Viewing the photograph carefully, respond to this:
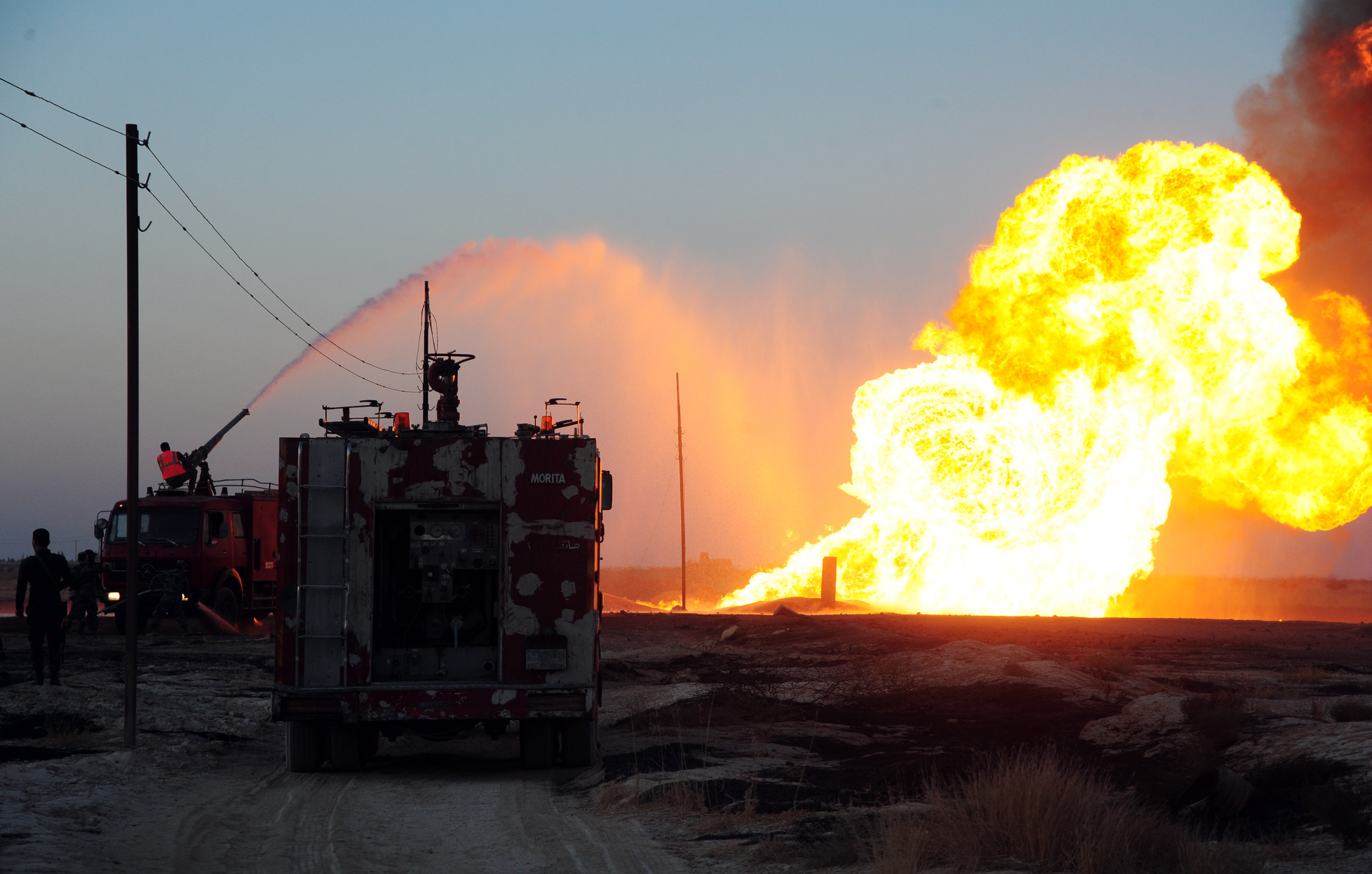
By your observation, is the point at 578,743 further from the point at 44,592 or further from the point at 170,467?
the point at 170,467

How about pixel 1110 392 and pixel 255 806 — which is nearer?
pixel 255 806

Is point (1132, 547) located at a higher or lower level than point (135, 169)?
lower

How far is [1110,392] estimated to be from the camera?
134 ft

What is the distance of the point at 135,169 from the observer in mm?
15312

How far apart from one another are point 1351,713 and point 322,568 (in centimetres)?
1251

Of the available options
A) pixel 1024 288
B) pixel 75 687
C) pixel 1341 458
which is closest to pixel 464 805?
pixel 75 687

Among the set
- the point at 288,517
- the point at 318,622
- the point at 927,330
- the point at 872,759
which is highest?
the point at 927,330

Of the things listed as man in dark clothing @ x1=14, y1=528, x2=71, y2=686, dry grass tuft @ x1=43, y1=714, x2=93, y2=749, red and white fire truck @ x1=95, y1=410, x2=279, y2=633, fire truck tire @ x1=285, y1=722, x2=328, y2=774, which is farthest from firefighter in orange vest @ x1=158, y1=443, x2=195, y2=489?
fire truck tire @ x1=285, y1=722, x2=328, y2=774

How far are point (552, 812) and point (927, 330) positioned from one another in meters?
34.5

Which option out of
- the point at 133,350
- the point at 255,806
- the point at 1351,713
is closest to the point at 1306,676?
the point at 1351,713

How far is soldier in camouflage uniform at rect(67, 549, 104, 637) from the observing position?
2939 cm

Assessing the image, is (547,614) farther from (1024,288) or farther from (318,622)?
(1024,288)

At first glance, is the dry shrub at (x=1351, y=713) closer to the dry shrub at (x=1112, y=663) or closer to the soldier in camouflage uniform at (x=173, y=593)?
the dry shrub at (x=1112, y=663)

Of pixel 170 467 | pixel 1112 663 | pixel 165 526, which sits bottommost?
pixel 1112 663
